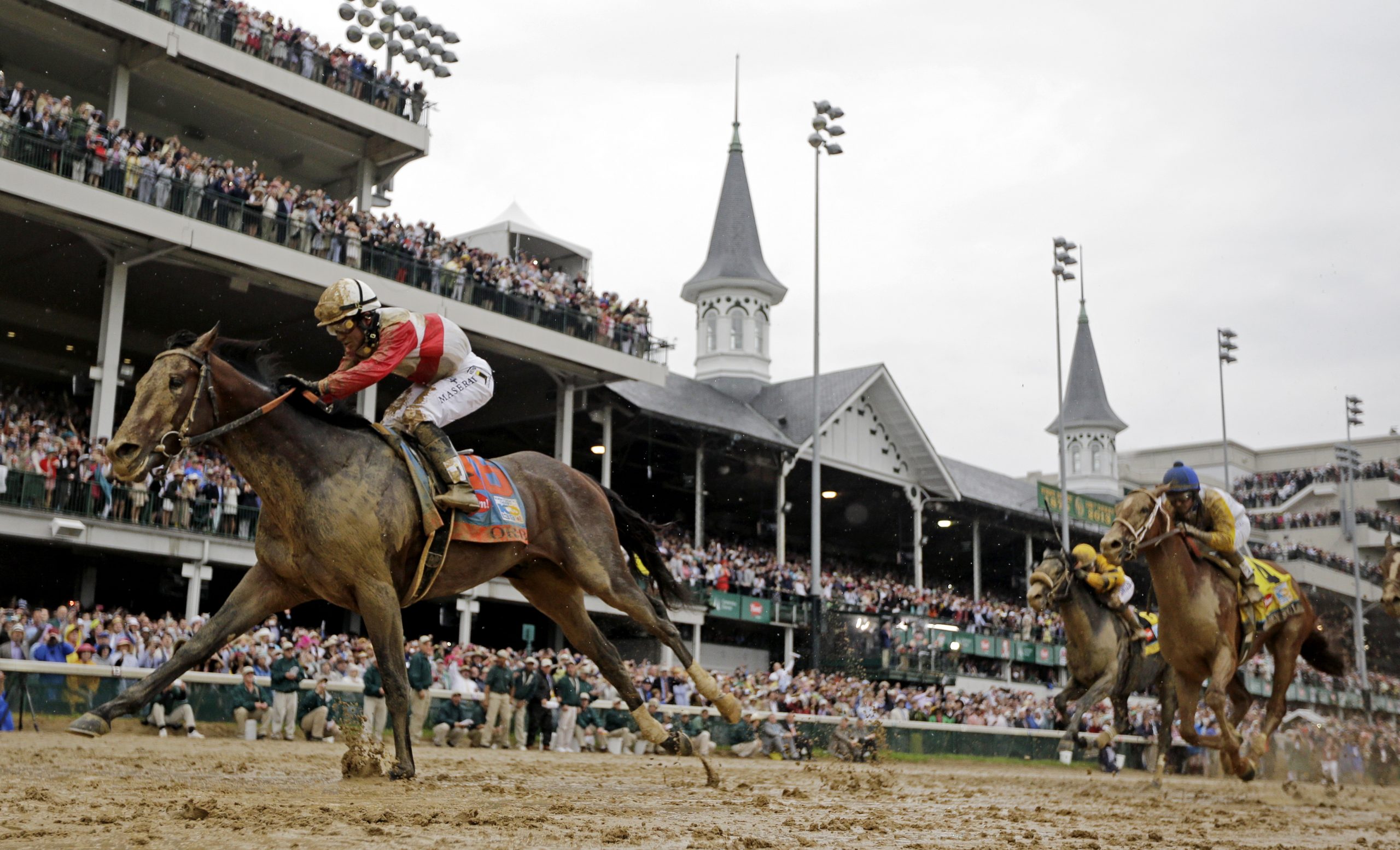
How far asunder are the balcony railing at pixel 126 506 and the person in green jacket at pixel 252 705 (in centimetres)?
620

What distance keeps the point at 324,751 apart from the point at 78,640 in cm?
528

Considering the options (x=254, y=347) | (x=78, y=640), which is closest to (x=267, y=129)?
(x=78, y=640)

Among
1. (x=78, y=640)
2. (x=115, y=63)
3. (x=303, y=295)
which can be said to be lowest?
(x=78, y=640)

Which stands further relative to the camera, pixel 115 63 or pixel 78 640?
pixel 115 63

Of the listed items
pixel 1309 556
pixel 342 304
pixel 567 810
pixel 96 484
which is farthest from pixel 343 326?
pixel 1309 556

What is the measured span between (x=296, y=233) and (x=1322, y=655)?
1820cm

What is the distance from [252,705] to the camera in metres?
14.9

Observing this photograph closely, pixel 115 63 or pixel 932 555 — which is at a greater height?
pixel 115 63

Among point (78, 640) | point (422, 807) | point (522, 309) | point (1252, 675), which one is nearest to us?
point (422, 807)

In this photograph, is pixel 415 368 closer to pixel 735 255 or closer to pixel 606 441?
pixel 606 441

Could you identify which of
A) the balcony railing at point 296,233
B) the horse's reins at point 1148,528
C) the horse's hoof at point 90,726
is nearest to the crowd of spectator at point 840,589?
the balcony railing at point 296,233

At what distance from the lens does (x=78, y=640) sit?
52.2 feet

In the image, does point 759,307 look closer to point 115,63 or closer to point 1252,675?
point 1252,675

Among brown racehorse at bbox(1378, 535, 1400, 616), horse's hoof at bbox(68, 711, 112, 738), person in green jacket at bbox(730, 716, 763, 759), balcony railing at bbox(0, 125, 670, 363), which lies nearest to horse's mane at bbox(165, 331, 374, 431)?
horse's hoof at bbox(68, 711, 112, 738)
